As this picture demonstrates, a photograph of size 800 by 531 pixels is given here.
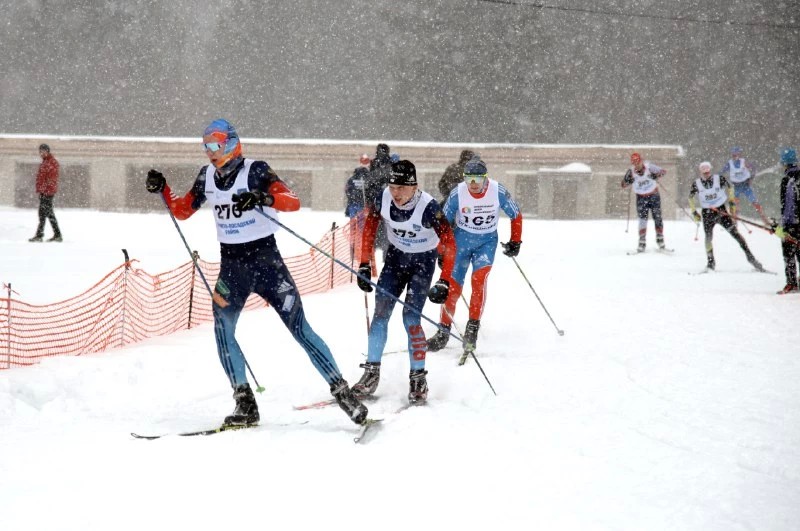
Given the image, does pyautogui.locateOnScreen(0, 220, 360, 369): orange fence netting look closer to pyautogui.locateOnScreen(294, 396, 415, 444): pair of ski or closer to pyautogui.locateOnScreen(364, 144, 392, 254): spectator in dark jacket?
pyautogui.locateOnScreen(364, 144, 392, 254): spectator in dark jacket

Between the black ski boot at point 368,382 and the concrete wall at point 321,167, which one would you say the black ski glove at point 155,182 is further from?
the concrete wall at point 321,167

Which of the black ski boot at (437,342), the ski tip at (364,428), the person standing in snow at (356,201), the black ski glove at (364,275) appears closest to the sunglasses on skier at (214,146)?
the black ski glove at (364,275)

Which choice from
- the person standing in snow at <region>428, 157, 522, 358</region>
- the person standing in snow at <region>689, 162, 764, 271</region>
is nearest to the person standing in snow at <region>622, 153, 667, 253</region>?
the person standing in snow at <region>689, 162, 764, 271</region>

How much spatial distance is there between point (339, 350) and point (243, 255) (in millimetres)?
2874

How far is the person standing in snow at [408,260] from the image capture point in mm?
5316

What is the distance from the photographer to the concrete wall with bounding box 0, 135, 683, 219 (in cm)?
3216

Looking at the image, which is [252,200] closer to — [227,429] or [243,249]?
[243,249]

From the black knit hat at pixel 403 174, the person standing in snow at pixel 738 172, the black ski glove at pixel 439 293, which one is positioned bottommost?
the black ski glove at pixel 439 293

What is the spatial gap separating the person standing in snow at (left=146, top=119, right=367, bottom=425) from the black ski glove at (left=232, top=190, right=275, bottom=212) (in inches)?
4.2

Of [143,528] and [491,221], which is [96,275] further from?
[143,528]

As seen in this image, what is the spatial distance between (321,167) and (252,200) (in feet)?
94.1

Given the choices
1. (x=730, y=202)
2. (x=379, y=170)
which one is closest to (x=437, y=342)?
(x=379, y=170)

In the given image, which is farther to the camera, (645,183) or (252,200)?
(645,183)

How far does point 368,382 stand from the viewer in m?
5.49
